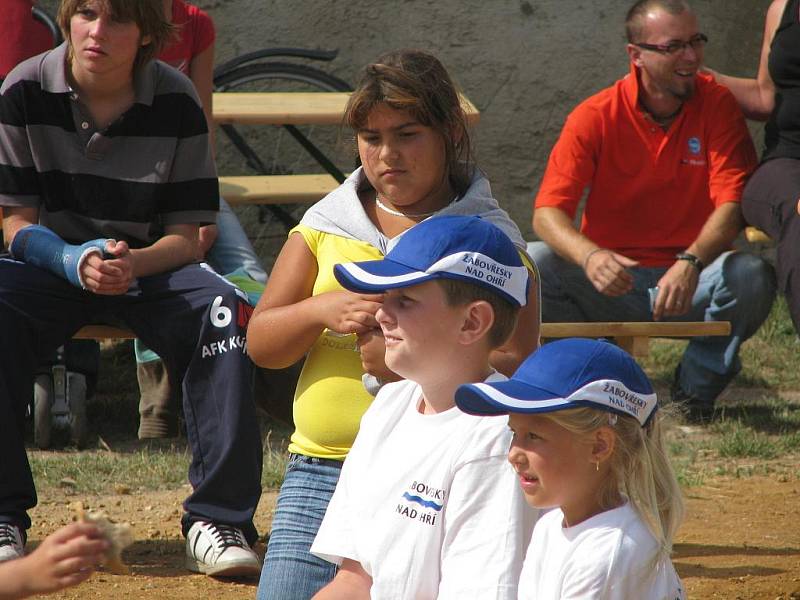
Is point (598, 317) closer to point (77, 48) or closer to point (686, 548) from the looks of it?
point (686, 548)

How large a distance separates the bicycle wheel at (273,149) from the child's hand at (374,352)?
4074 mm

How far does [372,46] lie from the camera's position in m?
7.18

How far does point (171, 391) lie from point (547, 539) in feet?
11.1

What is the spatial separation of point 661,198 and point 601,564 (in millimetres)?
3783

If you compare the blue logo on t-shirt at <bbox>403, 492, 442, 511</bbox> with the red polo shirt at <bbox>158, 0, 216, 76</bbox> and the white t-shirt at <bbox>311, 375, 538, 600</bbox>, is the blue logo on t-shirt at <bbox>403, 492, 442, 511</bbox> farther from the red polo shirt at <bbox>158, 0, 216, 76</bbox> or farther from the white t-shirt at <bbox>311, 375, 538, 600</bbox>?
the red polo shirt at <bbox>158, 0, 216, 76</bbox>

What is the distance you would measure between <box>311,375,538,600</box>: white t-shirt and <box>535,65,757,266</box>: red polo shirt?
3.26 metres

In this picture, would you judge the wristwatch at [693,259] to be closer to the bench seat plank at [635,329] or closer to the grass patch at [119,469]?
the bench seat plank at [635,329]

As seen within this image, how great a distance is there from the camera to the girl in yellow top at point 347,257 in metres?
3.11

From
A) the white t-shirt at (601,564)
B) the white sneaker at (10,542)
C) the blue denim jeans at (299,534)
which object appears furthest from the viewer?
the white sneaker at (10,542)

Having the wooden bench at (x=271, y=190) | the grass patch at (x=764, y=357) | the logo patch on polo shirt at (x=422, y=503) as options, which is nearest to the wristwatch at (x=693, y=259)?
the grass patch at (x=764, y=357)

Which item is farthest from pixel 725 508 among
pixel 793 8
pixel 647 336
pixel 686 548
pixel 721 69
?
pixel 721 69

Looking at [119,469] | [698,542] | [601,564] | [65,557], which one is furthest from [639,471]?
[119,469]

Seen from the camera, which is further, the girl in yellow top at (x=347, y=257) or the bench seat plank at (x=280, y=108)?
the bench seat plank at (x=280, y=108)

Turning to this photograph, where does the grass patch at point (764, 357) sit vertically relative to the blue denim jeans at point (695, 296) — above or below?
below
